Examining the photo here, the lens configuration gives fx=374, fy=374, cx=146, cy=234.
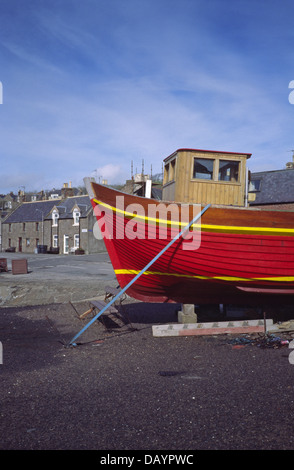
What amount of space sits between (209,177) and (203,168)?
9.3 inches

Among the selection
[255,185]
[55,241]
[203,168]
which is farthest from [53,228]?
[203,168]

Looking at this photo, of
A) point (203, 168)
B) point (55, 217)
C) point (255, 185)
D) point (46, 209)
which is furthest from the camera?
point (46, 209)

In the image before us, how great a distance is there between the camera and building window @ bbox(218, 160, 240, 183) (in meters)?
8.25

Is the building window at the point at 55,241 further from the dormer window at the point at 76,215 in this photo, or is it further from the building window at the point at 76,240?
the dormer window at the point at 76,215

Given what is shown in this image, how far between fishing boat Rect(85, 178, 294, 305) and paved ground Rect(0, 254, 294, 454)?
1.17m

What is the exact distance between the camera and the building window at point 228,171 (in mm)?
8250

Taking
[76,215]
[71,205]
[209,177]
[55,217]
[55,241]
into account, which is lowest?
[55,241]

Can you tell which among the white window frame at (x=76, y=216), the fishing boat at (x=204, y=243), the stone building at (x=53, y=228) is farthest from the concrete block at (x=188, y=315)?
the white window frame at (x=76, y=216)

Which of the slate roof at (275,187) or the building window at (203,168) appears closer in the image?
the building window at (203,168)

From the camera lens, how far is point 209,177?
8203 millimetres

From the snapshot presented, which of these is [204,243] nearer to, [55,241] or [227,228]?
[227,228]

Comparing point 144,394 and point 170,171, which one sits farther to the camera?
point 170,171

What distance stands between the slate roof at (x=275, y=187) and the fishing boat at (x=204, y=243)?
22.3m
